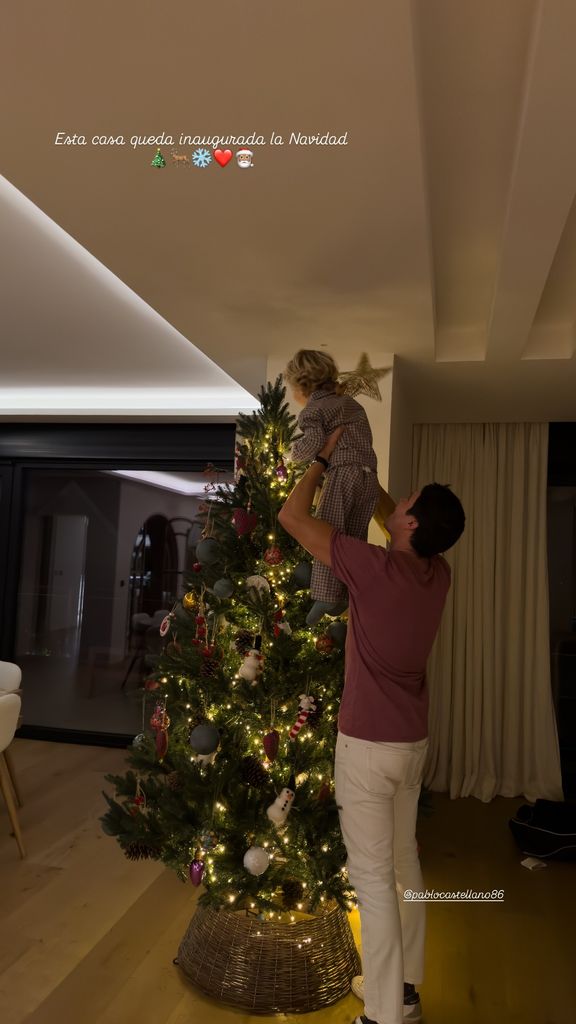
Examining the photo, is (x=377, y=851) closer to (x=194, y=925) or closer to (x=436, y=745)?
(x=194, y=925)

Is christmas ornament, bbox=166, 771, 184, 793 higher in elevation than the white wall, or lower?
lower

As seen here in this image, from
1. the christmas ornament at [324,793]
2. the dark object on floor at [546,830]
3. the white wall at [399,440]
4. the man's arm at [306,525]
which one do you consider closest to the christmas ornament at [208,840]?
the christmas ornament at [324,793]

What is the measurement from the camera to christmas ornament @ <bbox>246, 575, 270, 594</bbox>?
7.57 ft

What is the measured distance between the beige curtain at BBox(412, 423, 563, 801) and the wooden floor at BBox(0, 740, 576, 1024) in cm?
53

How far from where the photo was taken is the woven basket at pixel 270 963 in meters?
2.24

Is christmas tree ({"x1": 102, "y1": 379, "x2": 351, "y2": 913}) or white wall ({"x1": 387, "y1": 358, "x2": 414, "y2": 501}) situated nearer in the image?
christmas tree ({"x1": 102, "y1": 379, "x2": 351, "y2": 913})

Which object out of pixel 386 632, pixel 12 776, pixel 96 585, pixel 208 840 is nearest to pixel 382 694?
pixel 386 632

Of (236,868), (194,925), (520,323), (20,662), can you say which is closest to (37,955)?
(194,925)

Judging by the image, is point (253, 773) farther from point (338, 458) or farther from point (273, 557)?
point (338, 458)

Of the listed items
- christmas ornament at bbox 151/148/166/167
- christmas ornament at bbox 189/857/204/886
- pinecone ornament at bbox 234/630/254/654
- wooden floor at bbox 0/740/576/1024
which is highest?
christmas ornament at bbox 151/148/166/167

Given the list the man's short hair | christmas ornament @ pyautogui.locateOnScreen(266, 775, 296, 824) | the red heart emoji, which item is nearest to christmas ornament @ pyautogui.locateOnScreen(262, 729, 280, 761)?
christmas ornament @ pyautogui.locateOnScreen(266, 775, 296, 824)

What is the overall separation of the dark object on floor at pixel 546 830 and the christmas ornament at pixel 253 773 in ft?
6.70

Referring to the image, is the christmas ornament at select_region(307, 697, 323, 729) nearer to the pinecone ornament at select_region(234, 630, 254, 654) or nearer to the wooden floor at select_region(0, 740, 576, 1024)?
the pinecone ornament at select_region(234, 630, 254, 654)

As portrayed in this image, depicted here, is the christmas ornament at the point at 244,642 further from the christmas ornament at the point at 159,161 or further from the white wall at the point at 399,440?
the christmas ornament at the point at 159,161
